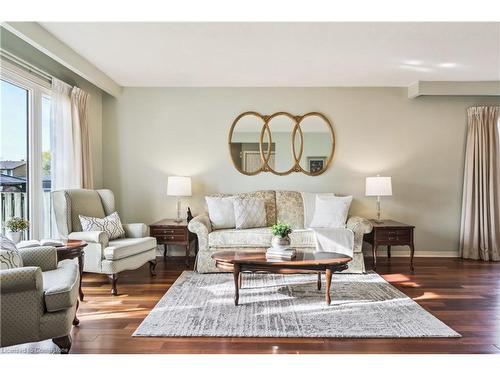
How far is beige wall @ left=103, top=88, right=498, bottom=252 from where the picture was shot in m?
5.73

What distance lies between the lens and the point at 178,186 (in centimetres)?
531

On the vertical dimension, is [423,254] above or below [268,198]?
below

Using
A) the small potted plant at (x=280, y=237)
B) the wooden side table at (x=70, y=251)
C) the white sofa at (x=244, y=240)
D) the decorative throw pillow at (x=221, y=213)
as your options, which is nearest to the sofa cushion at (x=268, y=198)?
the decorative throw pillow at (x=221, y=213)

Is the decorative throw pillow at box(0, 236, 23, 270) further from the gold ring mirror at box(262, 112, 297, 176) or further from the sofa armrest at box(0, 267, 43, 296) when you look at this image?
the gold ring mirror at box(262, 112, 297, 176)

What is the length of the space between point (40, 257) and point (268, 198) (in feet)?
10.2

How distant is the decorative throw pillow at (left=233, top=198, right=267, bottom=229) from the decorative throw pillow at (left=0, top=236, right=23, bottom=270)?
9.05ft

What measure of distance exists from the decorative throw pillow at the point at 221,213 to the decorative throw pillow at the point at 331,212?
1072mm

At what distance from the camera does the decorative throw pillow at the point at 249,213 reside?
5039mm

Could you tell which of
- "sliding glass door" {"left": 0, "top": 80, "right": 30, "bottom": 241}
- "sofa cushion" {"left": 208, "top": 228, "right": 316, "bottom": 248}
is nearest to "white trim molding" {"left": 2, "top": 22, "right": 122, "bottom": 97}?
"sliding glass door" {"left": 0, "top": 80, "right": 30, "bottom": 241}

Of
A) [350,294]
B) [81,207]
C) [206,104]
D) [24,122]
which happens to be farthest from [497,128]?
[24,122]

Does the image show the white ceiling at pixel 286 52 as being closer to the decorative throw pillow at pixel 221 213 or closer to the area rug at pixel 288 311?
the decorative throw pillow at pixel 221 213

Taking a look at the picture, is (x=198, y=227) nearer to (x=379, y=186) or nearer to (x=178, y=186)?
(x=178, y=186)

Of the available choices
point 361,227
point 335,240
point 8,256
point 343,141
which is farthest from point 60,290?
point 343,141
